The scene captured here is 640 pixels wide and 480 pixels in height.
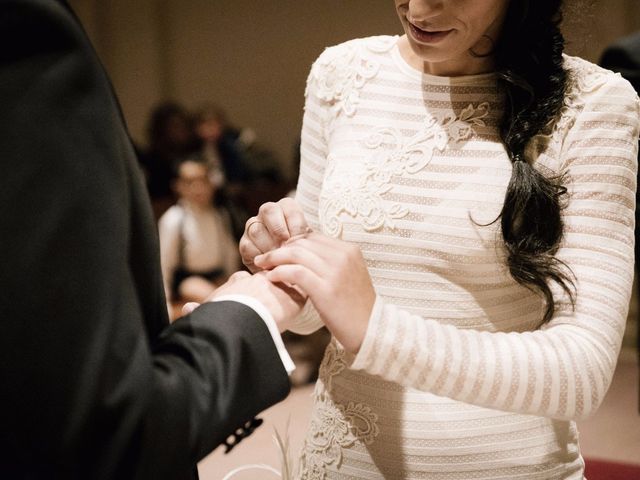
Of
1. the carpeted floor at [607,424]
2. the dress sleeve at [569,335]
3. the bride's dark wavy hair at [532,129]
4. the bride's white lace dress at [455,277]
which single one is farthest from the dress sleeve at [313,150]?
the carpeted floor at [607,424]

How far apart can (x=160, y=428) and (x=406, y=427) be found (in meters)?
0.58

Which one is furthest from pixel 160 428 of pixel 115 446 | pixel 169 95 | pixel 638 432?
pixel 169 95

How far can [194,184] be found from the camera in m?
5.40

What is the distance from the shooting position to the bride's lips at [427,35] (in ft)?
4.23

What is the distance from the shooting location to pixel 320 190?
1.50m

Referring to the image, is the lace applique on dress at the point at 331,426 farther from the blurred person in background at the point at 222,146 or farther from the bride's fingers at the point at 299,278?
the blurred person in background at the point at 222,146

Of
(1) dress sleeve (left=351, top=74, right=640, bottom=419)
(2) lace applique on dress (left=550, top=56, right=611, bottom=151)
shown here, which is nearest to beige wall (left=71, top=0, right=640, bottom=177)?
(2) lace applique on dress (left=550, top=56, right=611, bottom=151)

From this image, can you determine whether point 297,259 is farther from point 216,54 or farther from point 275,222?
point 216,54

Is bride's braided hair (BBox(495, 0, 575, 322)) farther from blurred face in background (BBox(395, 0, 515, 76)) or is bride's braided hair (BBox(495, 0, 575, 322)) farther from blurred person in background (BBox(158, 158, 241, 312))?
blurred person in background (BBox(158, 158, 241, 312))

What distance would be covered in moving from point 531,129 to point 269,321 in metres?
0.56

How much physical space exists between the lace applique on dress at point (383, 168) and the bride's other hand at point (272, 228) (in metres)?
0.11

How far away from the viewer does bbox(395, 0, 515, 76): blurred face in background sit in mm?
1260

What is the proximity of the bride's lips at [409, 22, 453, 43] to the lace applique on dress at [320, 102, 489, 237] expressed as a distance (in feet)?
0.45

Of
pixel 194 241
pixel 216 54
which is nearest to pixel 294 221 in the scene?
pixel 194 241
